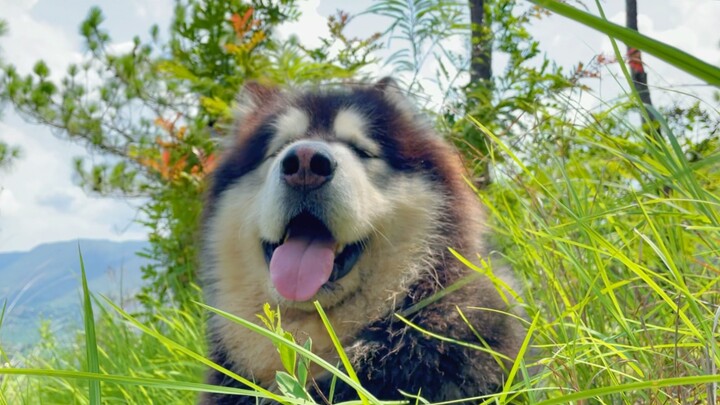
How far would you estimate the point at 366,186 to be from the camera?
8.34 ft

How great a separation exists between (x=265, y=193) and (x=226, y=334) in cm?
62

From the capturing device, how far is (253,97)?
3.29 meters

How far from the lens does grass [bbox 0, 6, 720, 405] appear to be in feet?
3.98

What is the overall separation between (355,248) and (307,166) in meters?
0.41

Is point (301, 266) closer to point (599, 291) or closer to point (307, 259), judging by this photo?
point (307, 259)

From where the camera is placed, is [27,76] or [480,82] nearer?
[480,82]

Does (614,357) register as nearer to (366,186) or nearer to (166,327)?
(366,186)

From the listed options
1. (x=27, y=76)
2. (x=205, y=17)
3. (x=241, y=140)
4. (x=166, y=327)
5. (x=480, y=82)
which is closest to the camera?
(x=241, y=140)

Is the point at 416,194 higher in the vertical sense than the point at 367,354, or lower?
higher

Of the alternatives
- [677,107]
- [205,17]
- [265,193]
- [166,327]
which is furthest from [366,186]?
[205,17]

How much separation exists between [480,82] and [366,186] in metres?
2.33

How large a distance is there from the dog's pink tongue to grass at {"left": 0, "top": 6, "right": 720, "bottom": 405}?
0.44 m

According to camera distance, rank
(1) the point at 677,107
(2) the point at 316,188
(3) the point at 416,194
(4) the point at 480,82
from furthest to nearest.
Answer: (4) the point at 480,82 → (3) the point at 416,194 → (2) the point at 316,188 → (1) the point at 677,107

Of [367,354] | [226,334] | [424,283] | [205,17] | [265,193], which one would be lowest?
[226,334]
